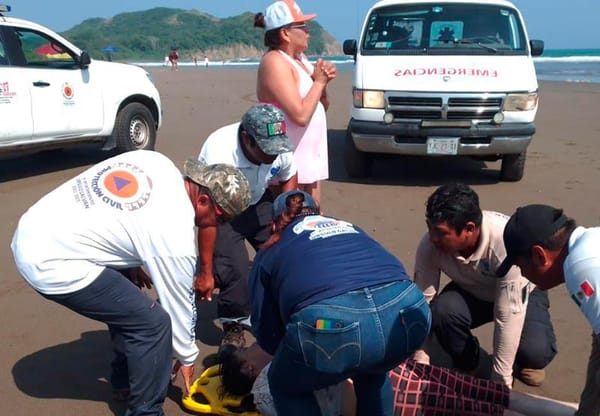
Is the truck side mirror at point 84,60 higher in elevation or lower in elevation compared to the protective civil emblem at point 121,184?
higher

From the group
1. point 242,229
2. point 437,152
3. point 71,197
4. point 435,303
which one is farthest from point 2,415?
point 437,152

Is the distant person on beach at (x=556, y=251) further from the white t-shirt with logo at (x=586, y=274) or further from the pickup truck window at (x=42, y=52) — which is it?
the pickup truck window at (x=42, y=52)

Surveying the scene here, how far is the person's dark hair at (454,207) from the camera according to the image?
2855 mm

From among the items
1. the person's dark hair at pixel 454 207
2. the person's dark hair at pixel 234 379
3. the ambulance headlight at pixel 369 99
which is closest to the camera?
the person's dark hair at pixel 454 207

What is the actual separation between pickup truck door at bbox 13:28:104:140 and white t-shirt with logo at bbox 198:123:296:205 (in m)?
4.68

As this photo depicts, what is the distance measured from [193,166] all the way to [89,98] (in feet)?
19.0

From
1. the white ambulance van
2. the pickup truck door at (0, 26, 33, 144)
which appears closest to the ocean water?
the white ambulance van

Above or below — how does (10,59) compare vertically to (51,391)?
above

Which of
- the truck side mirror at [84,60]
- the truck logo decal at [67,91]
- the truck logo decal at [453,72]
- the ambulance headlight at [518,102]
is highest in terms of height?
the truck side mirror at [84,60]

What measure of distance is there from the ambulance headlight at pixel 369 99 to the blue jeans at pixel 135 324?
4463mm

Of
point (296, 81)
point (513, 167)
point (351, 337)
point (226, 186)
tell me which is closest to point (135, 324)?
point (226, 186)

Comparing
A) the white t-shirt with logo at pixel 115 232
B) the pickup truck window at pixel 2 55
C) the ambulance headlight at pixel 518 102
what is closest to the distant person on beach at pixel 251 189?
the white t-shirt with logo at pixel 115 232

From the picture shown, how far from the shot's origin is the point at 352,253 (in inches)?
92.0

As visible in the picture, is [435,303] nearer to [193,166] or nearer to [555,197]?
[193,166]
